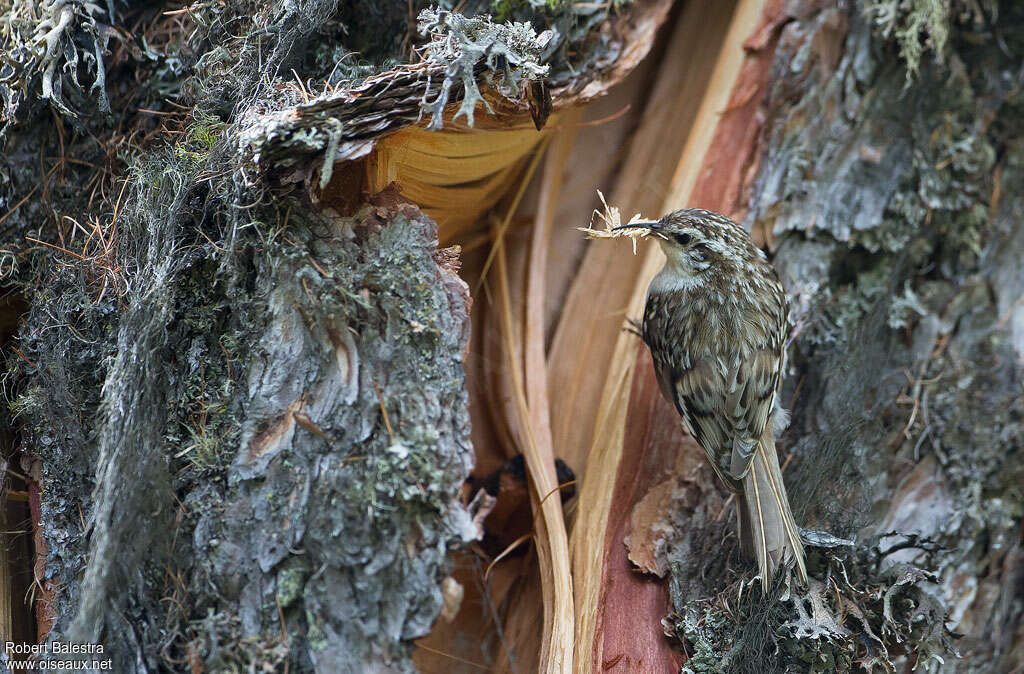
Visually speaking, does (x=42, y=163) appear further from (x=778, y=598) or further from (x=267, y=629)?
(x=778, y=598)

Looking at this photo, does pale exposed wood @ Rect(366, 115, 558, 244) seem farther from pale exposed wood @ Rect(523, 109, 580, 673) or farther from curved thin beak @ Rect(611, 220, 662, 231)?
curved thin beak @ Rect(611, 220, 662, 231)

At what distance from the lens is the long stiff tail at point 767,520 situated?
251 centimetres

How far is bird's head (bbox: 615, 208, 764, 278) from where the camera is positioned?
2777mm

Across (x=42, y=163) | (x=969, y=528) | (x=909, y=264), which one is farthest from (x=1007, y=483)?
(x=42, y=163)

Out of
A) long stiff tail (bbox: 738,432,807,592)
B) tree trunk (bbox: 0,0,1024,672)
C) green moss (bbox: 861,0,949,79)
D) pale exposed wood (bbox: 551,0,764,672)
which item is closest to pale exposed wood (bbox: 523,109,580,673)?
tree trunk (bbox: 0,0,1024,672)

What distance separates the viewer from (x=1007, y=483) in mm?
3180

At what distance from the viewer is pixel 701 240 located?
2783 mm

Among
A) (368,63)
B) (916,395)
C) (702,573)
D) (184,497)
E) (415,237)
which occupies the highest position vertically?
(368,63)

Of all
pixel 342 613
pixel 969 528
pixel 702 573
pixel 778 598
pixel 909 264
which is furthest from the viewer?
pixel 909 264

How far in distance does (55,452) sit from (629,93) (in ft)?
8.52

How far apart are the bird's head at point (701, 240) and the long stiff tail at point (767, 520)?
0.65 m

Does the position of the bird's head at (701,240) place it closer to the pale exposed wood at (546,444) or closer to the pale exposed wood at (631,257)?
the pale exposed wood at (631,257)

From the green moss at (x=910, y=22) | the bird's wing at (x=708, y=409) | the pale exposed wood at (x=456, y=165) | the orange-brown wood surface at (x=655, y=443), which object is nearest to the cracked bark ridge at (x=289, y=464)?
the pale exposed wood at (x=456, y=165)

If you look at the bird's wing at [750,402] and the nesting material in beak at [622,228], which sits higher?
the nesting material in beak at [622,228]
